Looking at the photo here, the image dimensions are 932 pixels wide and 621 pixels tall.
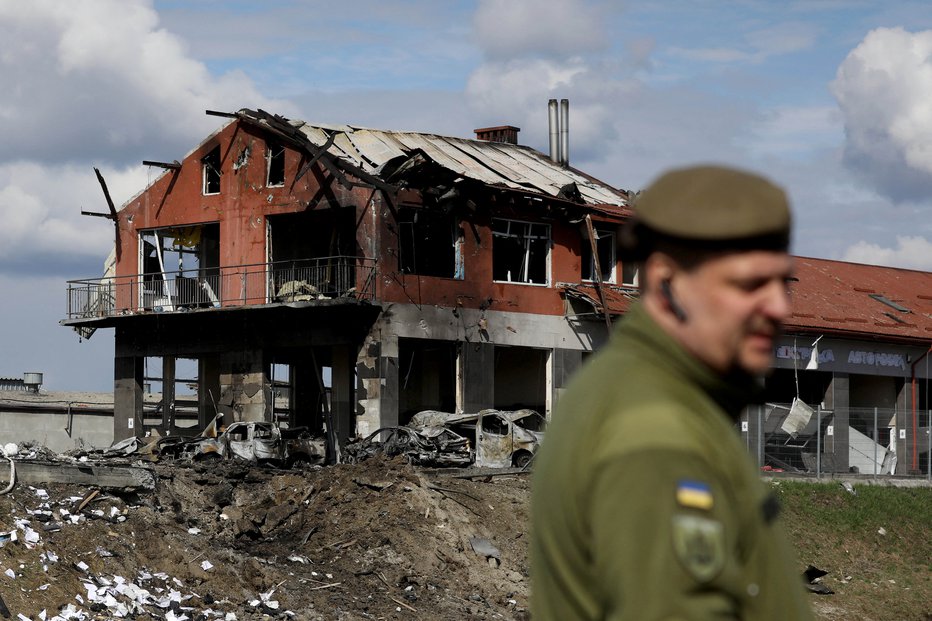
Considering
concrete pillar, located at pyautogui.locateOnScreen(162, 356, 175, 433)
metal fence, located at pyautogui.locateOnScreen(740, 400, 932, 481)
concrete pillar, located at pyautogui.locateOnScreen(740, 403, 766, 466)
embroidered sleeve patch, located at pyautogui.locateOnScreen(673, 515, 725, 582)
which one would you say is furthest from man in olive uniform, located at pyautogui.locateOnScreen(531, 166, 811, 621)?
concrete pillar, located at pyautogui.locateOnScreen(162, 356, 175, 433)

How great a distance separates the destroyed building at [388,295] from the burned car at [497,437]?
333 centimetres

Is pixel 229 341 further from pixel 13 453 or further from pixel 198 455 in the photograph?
pixel 13 453

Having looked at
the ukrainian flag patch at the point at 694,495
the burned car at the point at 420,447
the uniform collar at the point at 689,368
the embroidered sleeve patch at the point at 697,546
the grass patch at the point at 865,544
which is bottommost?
the grass patch at the point at 865,544

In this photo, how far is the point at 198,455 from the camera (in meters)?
30.3

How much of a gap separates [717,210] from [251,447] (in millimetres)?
29201

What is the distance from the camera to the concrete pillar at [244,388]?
38.6m

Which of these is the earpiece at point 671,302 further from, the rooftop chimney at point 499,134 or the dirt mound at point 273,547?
the rooftop chimney at point 499,134

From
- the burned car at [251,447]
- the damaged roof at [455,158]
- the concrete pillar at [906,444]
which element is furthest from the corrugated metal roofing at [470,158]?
the concrete pillar at [906,444]

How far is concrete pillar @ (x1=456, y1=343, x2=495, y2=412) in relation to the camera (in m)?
37.8

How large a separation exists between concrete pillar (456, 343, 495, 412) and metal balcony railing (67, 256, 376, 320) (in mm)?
3714

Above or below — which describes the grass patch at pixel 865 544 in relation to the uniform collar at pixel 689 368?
below

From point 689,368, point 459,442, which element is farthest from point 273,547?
point 689,368

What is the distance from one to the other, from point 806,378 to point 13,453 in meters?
30.0

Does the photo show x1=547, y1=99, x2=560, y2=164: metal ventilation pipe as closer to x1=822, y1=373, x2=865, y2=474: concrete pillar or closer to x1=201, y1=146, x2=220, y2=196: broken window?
x1=201, y1=146, x2=220, y2=196: broken window
